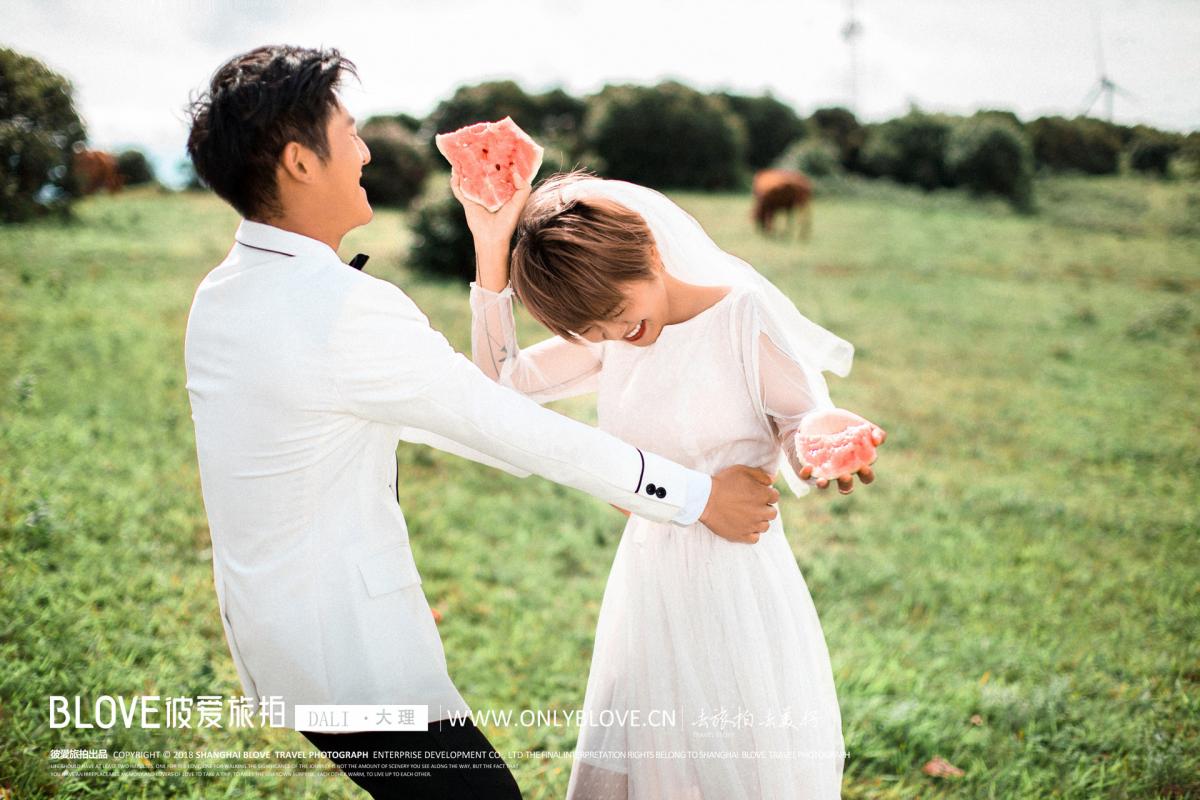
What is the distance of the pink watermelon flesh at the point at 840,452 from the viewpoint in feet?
6.17

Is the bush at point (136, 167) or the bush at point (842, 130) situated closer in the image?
the bush at point (136, 167)

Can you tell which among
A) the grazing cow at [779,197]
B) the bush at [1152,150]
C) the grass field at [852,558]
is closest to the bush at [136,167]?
the grass field at [852,558]

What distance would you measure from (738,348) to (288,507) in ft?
3.75

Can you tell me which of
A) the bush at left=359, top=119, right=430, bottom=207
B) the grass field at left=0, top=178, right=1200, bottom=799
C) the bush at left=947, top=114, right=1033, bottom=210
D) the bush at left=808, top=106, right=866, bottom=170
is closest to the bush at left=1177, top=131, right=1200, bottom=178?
the grass field at left=0, top=178, right=1200, bottom=799

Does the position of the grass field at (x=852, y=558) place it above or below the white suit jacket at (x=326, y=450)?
below

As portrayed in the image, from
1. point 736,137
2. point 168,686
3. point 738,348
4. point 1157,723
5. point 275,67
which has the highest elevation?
point 736,137

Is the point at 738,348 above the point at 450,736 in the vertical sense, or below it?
above

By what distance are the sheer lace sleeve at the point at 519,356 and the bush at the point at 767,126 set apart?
44.8 m

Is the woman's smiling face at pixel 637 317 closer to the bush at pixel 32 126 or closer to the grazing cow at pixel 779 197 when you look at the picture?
the bush at pixel 32 126

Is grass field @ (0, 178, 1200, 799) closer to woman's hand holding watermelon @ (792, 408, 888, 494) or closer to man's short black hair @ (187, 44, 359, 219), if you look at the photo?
woman's hand holding watermelon @ (792, 408, 888, 494)

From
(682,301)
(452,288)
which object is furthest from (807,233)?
(682,301)

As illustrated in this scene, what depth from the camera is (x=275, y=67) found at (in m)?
1.62

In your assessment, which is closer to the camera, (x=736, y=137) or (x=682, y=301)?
(x=682, y=301)

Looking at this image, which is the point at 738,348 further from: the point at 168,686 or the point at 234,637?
the point at 168,686
